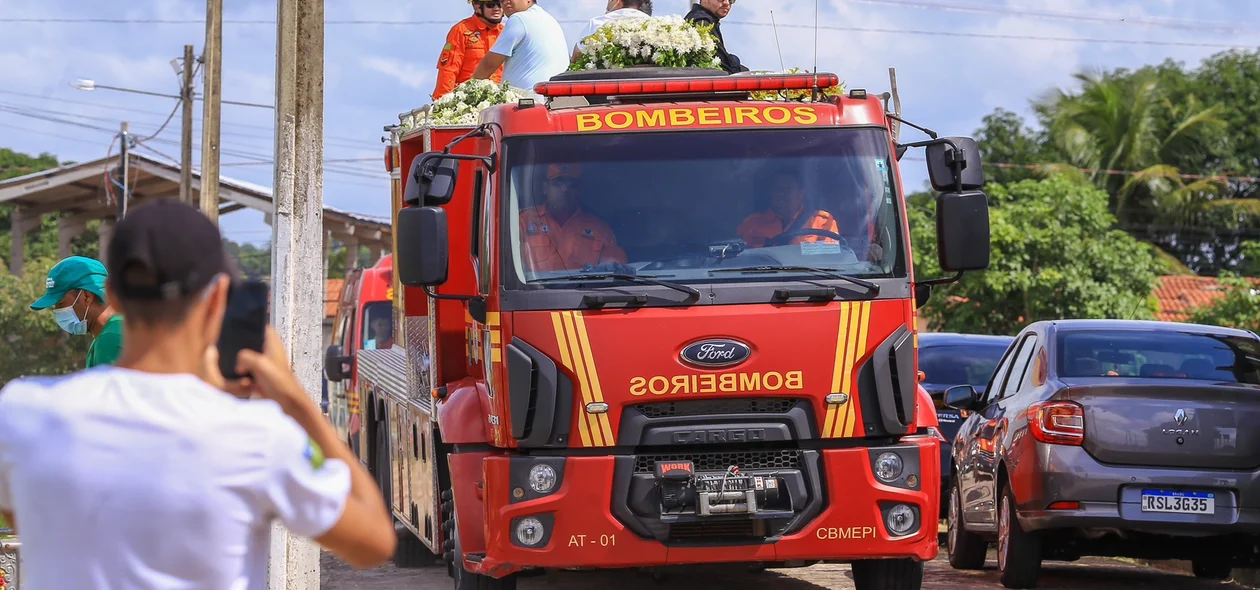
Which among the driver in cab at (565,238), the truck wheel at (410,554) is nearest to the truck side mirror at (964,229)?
the driver in cab at (565,238)

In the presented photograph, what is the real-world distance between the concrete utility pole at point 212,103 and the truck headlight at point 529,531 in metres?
19.3

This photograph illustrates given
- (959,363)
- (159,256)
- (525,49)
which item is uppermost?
(525,49)

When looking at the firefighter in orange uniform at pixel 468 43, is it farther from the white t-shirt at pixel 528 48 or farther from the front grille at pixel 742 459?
the front grille at pixel 742 459

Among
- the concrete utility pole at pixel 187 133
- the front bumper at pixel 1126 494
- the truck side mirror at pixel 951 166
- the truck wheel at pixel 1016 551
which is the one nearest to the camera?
the truck side mirror at pixel 951 166

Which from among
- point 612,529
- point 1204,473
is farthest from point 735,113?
point 1204,473

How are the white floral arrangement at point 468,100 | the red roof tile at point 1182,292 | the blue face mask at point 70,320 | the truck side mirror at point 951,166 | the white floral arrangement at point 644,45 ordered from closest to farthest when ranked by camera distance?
the blue face mask at point 70,320
the truck side mirror at point 951,166
the white floral arrangement at point 644,45
the white floral arrangement at point 468,100
the red roof tile at point 1182,292

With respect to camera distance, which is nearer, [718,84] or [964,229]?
[964,229]

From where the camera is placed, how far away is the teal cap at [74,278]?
654cm

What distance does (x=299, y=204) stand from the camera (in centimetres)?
880

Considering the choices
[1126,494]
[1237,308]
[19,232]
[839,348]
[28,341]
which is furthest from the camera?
[19,232]

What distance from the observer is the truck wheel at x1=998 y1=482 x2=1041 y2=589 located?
9938 millimetres

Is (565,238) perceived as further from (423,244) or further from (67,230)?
(67,230)

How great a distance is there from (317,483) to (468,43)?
28.2 feet

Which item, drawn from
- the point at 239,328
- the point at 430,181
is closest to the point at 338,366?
the point at 430,181
